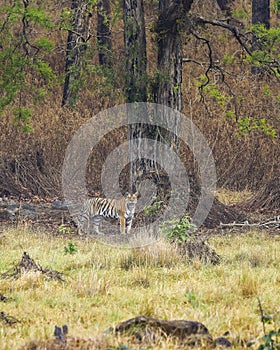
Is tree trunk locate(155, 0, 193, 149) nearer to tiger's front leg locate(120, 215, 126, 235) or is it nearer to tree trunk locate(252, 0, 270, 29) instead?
tiger's front leg locate(120, 215, 126, 235)

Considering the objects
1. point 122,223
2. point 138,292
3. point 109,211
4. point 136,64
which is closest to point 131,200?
point 122,223

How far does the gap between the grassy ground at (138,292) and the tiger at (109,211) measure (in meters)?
4.57

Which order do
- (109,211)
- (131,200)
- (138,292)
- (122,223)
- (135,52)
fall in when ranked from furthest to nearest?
(109,211), (122,223), (131,200), (135,52), (138,292)

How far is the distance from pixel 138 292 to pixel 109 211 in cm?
904

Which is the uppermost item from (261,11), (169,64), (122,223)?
(261,11)

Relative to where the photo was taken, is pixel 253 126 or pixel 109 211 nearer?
pixel 253 126

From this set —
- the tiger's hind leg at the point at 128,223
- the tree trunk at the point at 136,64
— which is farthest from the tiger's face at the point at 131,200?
the tree trunk at the point at 136,64

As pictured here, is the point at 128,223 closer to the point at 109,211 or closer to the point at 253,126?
the point at 109,211

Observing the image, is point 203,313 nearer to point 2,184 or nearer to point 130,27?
point 130,27

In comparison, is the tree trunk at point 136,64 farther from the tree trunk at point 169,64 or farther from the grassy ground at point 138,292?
the grassy ground at point 138,292

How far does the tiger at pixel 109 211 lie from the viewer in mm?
16547

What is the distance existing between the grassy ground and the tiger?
4.57m

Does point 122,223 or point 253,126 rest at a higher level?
point 253,126

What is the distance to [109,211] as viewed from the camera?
17375 millimetres
